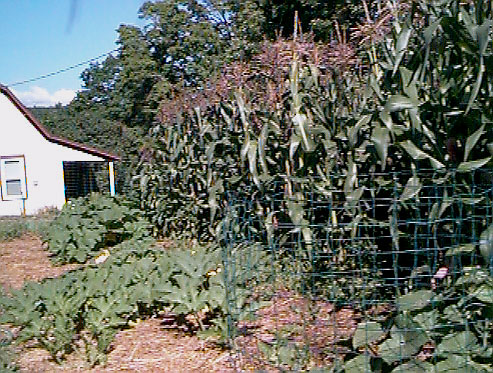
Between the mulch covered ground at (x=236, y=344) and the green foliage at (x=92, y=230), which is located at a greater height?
the green foliage at (x=92, y=230)

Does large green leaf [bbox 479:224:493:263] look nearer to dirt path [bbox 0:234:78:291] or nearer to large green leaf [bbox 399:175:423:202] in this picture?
large green leaf [bbox 399:175:423:202]

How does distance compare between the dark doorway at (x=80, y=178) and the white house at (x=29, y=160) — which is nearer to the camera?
the white house at (x=29, y=160)

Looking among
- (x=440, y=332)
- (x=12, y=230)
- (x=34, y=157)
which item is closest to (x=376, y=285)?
(x=440, y=332)

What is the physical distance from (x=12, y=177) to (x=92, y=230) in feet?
42.4

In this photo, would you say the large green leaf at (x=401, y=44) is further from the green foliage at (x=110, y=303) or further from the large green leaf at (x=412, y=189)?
the green foliage at (x=110, y=303)

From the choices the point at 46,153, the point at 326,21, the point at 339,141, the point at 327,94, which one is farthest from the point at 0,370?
the point at 46,153

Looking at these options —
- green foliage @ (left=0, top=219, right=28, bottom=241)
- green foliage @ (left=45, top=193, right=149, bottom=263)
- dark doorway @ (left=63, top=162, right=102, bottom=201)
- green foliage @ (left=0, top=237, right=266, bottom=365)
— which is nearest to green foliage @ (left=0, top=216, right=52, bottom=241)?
→ green foliage @ (left=0, top=219, right=28, bottom=241)

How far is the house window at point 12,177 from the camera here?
19906mm

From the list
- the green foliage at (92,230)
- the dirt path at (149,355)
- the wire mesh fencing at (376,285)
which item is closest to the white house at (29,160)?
the green foliage at (92,230)

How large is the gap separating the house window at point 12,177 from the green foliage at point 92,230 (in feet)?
37.4

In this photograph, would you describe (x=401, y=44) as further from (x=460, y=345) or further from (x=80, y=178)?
(x=80, y=178)

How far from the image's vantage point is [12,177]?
65.6 feet

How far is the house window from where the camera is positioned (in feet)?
65.3

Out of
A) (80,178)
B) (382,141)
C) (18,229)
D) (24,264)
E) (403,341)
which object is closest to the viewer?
(403,341)
